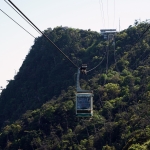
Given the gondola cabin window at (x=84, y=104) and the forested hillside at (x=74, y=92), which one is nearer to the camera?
the gondola cabin window at (x=84, y=104)

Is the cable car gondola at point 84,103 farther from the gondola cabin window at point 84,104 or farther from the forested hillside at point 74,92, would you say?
the forested hillside at point 74,92

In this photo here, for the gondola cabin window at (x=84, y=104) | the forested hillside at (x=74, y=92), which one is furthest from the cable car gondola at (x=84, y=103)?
the forested hillside at (x=74, y=92)

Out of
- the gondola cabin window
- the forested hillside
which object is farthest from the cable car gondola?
the forested hillside

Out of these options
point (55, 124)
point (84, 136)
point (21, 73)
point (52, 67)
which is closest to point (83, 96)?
point (84, 136)

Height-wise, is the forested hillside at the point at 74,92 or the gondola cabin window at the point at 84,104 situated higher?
the forested hillside at the point at 74,92

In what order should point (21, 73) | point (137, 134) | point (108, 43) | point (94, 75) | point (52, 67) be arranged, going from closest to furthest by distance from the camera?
point (137, 134) → point (94, 75) → point (108, 43) → point (52, 67) → point (21, 73)

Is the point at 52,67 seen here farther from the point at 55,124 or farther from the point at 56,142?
the point at 56,142

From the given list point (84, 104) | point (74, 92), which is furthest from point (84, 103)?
point (74, 92)

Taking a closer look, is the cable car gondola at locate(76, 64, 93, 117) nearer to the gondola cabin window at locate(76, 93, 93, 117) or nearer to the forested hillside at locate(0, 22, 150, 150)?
the gondola cabin window at locate(76, 93, 93, 117)
